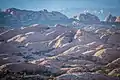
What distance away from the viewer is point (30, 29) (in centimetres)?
15825

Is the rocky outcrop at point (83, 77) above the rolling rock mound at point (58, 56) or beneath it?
beneath

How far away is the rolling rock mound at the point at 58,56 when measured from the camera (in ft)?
176

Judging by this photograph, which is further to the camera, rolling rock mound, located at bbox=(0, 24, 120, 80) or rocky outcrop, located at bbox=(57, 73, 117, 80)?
rolling rock mound, located at bbox=(0, 24, 120, 80)

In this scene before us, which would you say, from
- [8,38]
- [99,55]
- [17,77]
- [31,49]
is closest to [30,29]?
[8,38]

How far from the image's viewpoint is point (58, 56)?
85750 mm

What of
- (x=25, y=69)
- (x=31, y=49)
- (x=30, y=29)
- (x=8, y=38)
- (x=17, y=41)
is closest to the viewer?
(x=25, y=69)

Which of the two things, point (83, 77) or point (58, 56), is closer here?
point (83, 77)

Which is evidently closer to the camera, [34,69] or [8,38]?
[34,69]

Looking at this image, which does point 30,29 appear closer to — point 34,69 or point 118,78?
point 34,69

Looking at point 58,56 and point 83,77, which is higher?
point 58,56

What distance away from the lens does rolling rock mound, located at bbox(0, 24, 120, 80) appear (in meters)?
53.6

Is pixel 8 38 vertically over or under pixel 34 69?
over

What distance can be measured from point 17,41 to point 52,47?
943 inches

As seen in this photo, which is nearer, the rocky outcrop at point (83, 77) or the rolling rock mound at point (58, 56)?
the rocky outcrop at point (83, 77)
